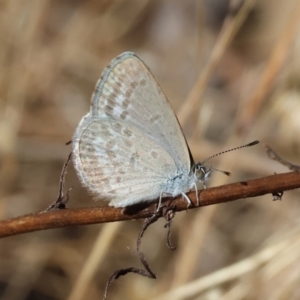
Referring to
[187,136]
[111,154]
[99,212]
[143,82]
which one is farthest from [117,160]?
[187,136]

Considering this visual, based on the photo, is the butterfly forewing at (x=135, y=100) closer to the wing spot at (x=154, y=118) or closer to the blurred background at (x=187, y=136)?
the wing spot at (x=154, y=118)

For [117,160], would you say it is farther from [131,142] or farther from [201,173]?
[201,173]

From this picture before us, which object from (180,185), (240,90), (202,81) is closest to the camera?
(180,185)

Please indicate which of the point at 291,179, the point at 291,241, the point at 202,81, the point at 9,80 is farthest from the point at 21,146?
the point at 291,179

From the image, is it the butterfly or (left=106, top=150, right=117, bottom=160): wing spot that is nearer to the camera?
the butterfly

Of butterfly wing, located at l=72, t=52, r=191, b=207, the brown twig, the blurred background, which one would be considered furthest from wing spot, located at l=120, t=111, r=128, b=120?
the blurred background

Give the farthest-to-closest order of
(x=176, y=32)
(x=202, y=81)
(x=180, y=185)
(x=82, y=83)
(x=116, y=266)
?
(x=176, y=32) → (x=82, y=83) → (x=116, y=266) → (x=202, y=81) → (x=180, y=185)

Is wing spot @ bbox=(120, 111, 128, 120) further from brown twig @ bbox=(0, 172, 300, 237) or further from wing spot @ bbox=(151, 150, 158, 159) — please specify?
brown twig @ bbox=(0, 172, 300, 237)

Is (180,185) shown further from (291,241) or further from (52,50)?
(52,50)
